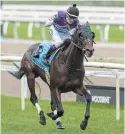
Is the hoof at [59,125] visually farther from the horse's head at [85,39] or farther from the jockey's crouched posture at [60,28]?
the horse's head at [85,39]

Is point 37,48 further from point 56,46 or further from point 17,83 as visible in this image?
point 17,83

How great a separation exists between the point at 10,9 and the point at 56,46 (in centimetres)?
1471

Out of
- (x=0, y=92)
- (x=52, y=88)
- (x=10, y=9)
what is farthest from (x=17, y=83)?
(x=10, y=9)

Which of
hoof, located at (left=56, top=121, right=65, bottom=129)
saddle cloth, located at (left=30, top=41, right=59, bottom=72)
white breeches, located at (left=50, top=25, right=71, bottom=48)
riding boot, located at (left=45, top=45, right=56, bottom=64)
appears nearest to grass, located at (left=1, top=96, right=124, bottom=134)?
hoof, located at (left=56, top=121, right=65, bottom=129)

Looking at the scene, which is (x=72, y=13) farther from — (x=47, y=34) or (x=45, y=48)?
(x=47, y=34)

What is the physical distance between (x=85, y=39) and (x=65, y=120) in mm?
2079

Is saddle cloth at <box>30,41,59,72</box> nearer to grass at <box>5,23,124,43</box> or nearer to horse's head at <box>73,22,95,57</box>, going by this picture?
horse's head at <box>73,22,95,57</box>

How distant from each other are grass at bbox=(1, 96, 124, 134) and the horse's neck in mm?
925

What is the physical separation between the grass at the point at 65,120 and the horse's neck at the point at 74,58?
36.4 inches

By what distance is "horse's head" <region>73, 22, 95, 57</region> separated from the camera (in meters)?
9.28

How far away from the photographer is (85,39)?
9492mm

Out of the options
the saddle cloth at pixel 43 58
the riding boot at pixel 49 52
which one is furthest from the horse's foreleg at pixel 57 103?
the riding boot at pixel 49 52

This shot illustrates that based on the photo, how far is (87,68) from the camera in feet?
40.9

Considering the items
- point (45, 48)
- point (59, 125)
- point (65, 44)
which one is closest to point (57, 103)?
point (59, 125)
